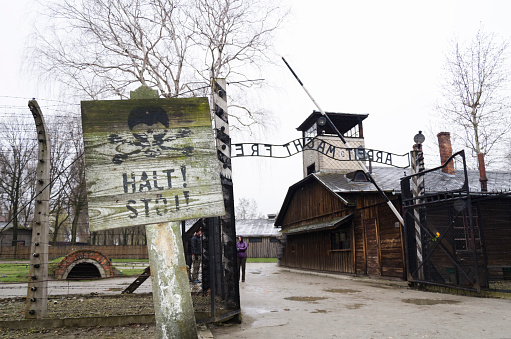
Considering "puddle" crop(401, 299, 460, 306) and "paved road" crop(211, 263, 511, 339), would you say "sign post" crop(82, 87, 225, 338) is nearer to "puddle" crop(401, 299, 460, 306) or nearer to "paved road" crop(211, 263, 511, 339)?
"paved road" crop(211, 263, 511, 339)

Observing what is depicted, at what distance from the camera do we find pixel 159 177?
2.50 metres

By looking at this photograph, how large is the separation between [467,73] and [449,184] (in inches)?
492

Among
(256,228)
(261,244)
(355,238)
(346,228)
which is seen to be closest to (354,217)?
(346,228)

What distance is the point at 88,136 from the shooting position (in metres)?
2.58

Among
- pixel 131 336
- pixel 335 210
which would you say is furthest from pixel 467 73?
pixel 131 336

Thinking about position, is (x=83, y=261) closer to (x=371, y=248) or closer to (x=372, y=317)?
(x=372, y=317)

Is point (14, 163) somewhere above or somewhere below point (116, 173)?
above

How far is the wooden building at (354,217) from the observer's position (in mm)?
14234

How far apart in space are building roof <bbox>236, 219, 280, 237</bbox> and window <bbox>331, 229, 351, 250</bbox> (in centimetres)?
2491

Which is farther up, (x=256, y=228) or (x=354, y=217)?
(x=354, y=217)

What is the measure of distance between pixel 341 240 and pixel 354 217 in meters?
1.90

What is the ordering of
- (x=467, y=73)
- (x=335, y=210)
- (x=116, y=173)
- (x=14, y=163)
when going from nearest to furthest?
(x=116, y=173) → (x=335, y=210) → (x=467, y=73) → (x=14, y=163)

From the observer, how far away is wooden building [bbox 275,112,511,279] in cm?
1423

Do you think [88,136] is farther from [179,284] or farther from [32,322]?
[32,322]
